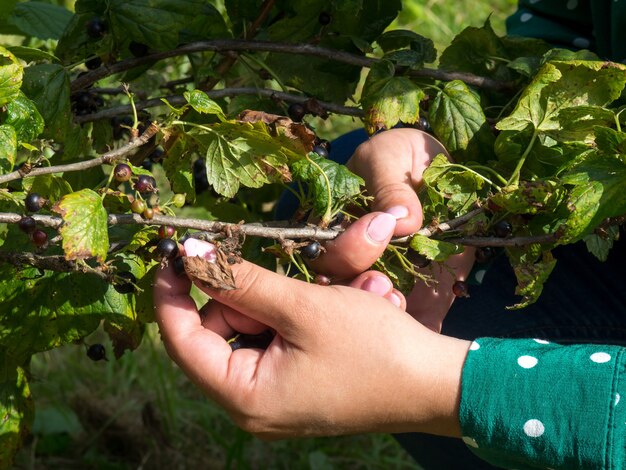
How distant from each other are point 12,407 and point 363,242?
0.60 metres

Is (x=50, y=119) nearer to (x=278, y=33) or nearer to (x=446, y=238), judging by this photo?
(x=278, y=33)

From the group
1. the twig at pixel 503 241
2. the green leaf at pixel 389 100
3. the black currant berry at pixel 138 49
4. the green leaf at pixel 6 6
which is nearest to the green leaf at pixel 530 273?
the twig at pixel 503 241

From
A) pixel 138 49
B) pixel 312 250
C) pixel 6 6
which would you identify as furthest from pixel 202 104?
pixel 6 6

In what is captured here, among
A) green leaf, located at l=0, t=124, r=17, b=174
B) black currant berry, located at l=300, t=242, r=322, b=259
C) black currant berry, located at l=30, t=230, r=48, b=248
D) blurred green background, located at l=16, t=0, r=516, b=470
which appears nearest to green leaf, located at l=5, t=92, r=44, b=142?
green leaf, located at l=0, t=124, r=17, b=174

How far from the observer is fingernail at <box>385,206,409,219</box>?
106cm

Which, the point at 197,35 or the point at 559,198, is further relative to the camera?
the point at 197,35

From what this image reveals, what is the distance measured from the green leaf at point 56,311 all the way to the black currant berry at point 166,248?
175mm

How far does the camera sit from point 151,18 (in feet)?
3.82

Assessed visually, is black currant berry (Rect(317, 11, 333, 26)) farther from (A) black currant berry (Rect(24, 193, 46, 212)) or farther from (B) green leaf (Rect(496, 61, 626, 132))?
(A) black currant berry (Rect(24, 193, 46, 212))

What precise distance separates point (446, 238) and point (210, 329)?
321 mm

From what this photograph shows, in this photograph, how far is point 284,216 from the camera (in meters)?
1.62

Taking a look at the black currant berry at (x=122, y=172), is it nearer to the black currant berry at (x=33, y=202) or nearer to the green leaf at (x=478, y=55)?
the black currant berry at (x=33, y=202)

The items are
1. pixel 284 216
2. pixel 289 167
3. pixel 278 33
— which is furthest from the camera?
pixel 284 216

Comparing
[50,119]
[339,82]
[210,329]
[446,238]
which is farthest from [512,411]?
[50,119]
